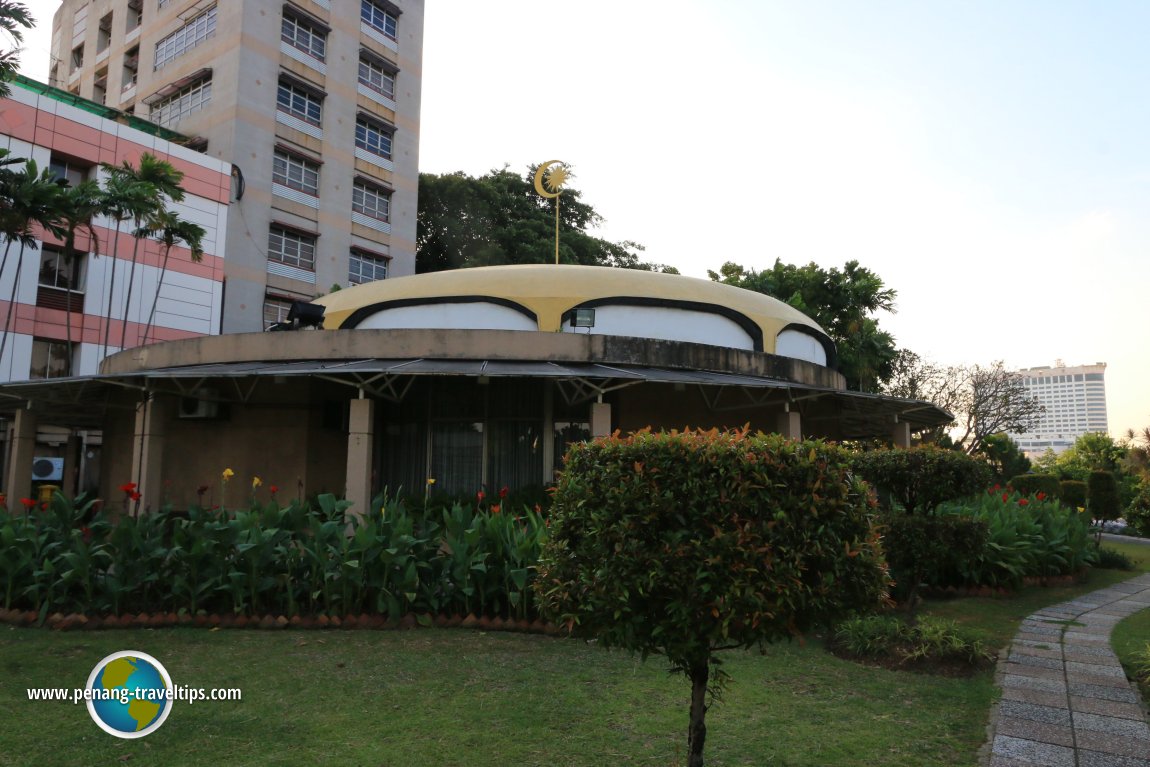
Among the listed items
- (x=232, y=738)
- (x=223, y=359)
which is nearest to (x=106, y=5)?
(x=223, y=359)

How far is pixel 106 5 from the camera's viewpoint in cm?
3694

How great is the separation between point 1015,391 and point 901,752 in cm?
3793

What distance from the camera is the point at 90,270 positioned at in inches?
949

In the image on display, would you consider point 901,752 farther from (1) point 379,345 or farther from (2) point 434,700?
(1) point 379,345

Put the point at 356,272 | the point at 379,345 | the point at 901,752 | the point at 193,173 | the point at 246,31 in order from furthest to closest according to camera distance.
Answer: the point at 356,272 < the point at 246,31 < the point at 193,173 < the point at 379,345 < the point at 901,752

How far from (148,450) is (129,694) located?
7956 mm

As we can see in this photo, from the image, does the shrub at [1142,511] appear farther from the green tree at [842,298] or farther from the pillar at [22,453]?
the pillar at [22,453]

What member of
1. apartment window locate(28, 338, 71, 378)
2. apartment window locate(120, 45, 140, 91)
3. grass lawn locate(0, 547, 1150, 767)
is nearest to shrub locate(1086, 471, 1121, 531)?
grass lawn locate(0, 547, 1150, 767)

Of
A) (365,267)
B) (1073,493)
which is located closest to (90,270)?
(365,267)

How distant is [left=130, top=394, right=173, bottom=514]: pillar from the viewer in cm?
1178

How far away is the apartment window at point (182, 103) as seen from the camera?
30.7 meters

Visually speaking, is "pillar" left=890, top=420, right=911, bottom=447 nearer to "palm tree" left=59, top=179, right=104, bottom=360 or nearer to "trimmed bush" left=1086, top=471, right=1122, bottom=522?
"trimmed bush" left=1086, top=471, right=1122, bottom=522

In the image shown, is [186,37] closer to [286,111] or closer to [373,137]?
[286,111]

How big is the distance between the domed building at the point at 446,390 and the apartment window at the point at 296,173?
17666 mm
